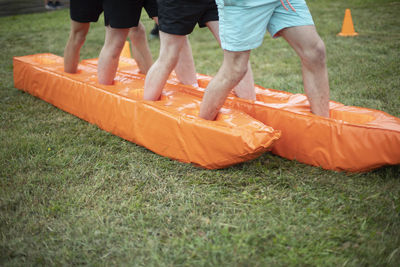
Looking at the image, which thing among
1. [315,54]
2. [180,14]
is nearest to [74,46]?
[180,14]

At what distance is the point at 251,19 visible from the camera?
2.22 metres

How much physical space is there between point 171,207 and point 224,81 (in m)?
0.90

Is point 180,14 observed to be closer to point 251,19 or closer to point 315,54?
point 251,19

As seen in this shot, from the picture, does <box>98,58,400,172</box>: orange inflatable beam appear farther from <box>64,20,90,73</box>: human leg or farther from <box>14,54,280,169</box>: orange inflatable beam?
<box>64,20,90,73</box>: human leg

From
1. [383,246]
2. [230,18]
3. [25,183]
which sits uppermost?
[230,18]

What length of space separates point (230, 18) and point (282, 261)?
143cm

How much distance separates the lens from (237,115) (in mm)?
2562

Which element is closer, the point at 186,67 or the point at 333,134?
the point at 333,134

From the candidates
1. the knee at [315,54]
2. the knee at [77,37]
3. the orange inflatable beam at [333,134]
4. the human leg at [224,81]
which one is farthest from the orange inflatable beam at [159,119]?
the knee at [315,54]

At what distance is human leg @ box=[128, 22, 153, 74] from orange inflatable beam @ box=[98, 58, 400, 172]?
4.49 feet

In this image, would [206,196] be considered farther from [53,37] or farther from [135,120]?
[53,37]

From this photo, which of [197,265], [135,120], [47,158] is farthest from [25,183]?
[197,265]

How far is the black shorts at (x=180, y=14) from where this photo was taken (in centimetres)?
257

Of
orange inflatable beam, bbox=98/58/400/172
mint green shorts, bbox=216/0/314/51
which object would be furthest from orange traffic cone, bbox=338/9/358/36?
mint green shorts, bbox=216/0/314/51
